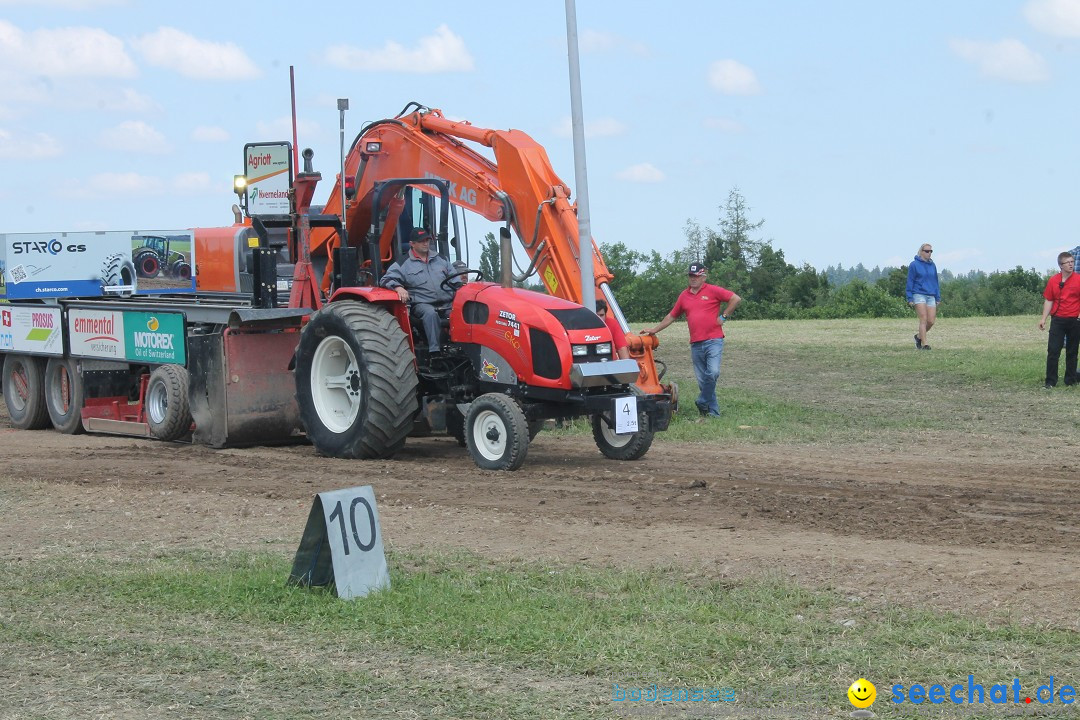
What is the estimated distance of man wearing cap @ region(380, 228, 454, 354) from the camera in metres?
12.7

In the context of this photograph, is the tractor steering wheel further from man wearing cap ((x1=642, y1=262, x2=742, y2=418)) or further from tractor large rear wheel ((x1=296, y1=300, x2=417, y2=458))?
man wearing cap ((x1=642, y1=262, x2=742, y2=418))

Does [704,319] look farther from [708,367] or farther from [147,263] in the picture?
[147,263]

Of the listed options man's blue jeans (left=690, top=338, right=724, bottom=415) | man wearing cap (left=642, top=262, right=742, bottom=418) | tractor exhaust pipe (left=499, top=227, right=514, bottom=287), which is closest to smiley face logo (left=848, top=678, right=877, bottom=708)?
tractor exhaust pipe (left=499, top=227, right=514, bottom=287)

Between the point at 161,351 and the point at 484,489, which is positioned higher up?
the point at 161,351

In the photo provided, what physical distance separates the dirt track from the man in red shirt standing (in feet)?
16.5

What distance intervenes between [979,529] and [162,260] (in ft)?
45.3

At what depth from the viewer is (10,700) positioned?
561 centimetres

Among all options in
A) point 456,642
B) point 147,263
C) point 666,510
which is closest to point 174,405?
point 147,263

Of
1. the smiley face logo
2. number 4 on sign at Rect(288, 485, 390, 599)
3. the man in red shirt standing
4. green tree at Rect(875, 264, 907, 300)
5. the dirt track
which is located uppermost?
green tree at Rect(875, 264, 907, 300)

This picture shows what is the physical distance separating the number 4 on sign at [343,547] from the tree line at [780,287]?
29200 mm

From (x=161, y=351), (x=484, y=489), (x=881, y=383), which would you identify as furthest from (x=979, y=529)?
(x=881, y=383)

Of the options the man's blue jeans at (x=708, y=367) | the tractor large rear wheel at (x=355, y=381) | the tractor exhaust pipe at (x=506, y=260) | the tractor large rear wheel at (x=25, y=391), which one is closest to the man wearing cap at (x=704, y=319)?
the man's blue jeans at (x=708, y=367)

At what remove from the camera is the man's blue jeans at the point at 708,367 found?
1555cm

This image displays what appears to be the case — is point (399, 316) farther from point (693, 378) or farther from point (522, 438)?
point (693, 378)
